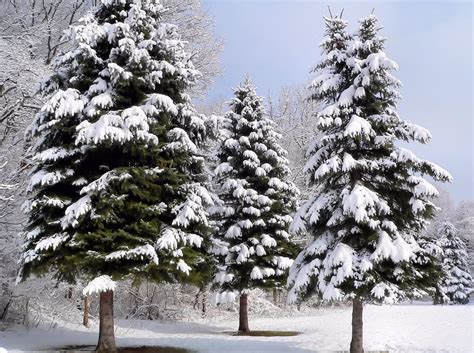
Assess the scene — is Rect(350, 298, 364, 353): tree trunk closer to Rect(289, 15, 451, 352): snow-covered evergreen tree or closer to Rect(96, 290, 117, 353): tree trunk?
Rect(289, 15, 451, 352): snow-covered evergreen tree

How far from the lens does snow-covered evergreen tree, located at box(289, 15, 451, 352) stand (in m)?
12.2

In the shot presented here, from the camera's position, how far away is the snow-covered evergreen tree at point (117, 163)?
1241cm

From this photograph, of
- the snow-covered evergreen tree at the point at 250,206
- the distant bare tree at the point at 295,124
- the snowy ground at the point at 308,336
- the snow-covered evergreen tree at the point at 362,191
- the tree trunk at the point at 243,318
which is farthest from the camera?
the distant bare tree at the point at 295,124

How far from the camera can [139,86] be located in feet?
46.3

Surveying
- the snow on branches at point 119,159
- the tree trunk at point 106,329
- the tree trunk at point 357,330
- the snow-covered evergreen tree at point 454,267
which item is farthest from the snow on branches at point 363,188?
the snow-covered evergreen tree at point 454,267

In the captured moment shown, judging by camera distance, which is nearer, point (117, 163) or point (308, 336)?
point (117, 163)

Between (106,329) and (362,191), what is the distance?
763 centimetres

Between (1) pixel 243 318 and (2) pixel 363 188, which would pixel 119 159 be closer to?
(2) pixel 363 188

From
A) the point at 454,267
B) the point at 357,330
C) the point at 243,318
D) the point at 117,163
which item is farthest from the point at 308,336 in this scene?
the point at 454,267

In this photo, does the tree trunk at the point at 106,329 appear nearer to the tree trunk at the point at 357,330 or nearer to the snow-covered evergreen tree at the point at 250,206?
the tree trunk at the point at 357,330

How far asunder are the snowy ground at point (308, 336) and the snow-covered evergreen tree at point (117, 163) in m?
3.87

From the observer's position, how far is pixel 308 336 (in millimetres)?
18312

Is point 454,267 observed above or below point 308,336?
above

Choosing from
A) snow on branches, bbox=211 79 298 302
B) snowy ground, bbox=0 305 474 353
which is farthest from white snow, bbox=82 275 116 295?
snow on branches, bbox=211 79 298 302
